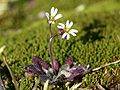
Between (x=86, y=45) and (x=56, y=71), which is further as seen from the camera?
(x=86, y=45)

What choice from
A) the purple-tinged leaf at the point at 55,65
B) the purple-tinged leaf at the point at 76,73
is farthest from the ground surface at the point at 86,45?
the purple-tinged leaf at the point at 55,65

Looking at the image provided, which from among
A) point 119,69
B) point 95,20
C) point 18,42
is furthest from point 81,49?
point 95,20

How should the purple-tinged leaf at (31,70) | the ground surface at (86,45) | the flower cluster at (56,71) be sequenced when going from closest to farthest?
the flower cluster at (56,71) < the purple-tinged leaf at (31,70) < the ground surface at (86,45)

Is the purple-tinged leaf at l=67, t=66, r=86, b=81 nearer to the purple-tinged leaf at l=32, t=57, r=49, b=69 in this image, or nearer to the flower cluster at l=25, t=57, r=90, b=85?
the flower cluster at l=25, t=57, r=90, b=85

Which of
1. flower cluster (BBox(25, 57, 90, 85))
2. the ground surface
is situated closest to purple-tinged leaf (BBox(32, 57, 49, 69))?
flower cluster (BBox(25, 57, 90, 85))

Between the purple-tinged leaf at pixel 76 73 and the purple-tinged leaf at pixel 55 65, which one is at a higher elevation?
the purple-tinged leaf at pixel 55 65

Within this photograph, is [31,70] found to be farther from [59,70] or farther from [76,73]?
[76,73]

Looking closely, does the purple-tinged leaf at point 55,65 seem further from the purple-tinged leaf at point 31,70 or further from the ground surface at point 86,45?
the ground surface at point 86,45

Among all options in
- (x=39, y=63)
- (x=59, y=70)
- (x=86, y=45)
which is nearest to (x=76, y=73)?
(x=59, y=70)

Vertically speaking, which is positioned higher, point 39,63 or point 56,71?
point 39,63
